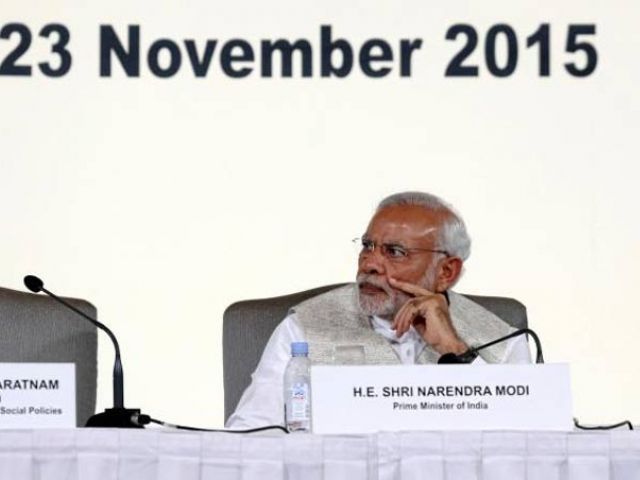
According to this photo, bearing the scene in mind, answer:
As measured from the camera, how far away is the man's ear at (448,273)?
3.68 m

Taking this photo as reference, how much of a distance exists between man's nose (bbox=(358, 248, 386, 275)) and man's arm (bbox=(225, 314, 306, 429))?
201 millimetres

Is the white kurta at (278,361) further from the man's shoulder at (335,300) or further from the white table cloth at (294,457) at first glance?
the white table cloth at (294,457)

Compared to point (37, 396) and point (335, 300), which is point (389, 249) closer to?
point (335, 300)

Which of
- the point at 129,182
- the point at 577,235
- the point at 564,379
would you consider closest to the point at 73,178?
the point at 129,182

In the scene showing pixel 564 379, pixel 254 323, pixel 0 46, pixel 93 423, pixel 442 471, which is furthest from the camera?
pixel 0 46

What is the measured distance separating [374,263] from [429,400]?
1.18m

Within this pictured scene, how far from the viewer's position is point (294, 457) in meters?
2.33

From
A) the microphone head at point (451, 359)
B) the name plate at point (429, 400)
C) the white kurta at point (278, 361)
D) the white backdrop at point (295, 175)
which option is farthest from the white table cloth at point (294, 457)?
the white backdrop at point (295, 175)

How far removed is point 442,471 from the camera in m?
2.34

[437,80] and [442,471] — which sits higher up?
[437,80]

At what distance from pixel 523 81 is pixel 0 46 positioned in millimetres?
1436

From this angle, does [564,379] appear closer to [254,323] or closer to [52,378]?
[52,378]

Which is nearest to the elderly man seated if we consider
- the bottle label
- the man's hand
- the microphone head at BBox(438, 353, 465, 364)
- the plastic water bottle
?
the man's hand

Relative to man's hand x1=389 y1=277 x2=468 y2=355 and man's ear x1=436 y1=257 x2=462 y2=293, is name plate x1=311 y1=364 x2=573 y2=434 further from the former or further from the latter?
man's ear x1=436 y1=257 x2=462 y2=293
